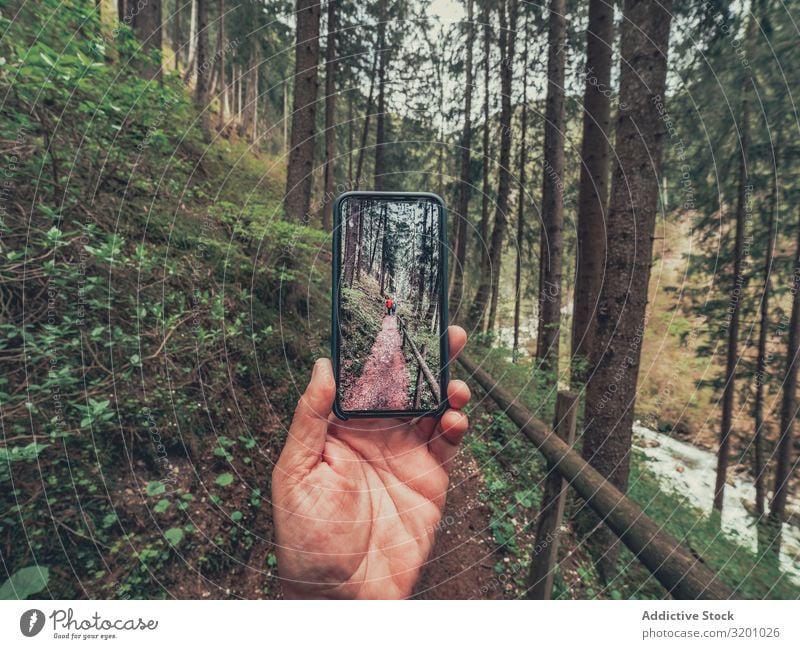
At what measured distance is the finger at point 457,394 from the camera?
2.23m

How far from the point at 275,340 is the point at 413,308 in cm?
294

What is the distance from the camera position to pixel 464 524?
449 centimetres

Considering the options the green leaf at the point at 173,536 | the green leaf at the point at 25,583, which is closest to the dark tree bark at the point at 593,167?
the green leaf at the point at 173,536

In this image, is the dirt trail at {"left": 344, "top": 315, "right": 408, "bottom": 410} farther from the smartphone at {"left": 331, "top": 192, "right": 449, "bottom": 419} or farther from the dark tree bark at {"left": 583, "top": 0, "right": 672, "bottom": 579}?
the dark tree bark at {"left": 583, "top": 0, "right": 672, "bottom": 579}

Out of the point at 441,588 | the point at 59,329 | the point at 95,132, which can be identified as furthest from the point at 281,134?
the point at 441,588

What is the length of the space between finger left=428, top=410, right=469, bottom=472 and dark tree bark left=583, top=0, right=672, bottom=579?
2.31 metres

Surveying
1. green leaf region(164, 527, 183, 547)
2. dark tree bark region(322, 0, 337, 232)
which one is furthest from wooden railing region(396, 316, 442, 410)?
dark tree bark region(322, 0, 337, 232)

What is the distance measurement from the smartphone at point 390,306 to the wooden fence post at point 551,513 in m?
1.35

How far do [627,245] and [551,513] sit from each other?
2836 millimetres

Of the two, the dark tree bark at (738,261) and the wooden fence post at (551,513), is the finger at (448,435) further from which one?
the dark tree bark at (738,261)

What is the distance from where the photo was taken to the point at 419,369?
2.30 metres

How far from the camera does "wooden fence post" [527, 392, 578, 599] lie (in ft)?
9.58

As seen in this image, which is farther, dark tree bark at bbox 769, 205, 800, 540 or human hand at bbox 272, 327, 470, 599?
dark tree bark at bbox 769, 205, 800, 540

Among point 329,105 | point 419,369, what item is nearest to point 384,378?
point 419,369
